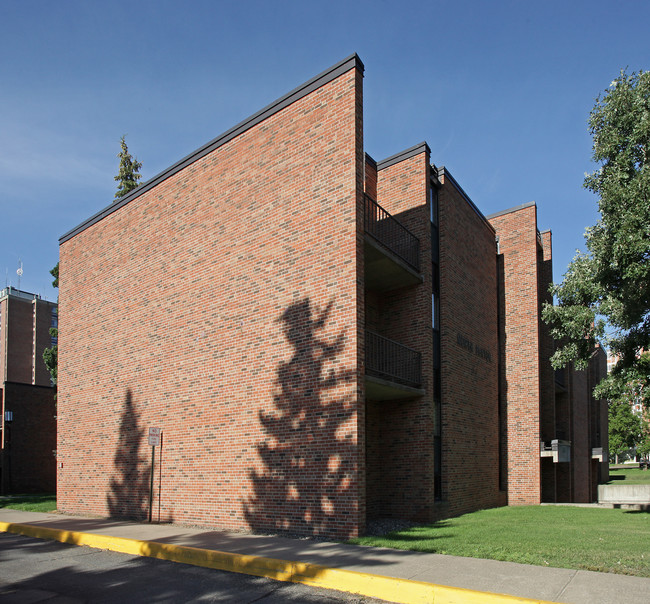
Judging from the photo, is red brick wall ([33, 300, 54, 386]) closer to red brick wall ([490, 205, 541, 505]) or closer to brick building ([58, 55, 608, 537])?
brick building ([58, 55, 608, 537])

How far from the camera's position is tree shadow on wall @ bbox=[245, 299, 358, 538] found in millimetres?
11148

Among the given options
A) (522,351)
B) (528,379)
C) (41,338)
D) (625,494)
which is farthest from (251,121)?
(41,338)

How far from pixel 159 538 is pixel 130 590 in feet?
11.5

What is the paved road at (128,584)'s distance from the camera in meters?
7.36

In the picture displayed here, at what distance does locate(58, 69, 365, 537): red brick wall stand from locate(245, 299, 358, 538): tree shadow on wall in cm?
3

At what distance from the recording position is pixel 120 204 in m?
18.3

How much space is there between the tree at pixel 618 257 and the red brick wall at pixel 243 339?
6.66 m

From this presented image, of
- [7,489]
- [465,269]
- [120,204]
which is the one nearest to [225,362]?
[120,204]

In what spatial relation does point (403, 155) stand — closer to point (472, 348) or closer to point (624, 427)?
point (472, 348)

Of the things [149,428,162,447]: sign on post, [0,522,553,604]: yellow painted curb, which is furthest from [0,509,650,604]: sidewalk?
[149,428,162,447]: sign on post

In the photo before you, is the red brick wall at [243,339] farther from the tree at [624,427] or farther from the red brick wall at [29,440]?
the tree at [624,427]

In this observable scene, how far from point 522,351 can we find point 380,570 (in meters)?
15.5

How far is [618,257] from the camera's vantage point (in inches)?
538

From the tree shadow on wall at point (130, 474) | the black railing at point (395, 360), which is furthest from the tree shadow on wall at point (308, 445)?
the tree shadow on wall at point (130, 474)
